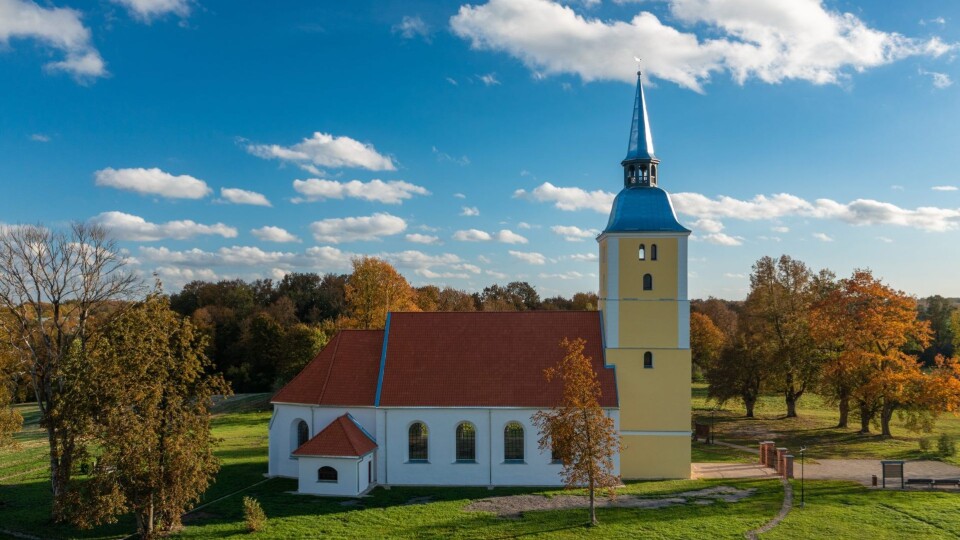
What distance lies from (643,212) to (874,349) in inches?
834

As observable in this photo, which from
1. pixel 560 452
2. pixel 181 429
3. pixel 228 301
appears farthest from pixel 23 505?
pixel 228 301

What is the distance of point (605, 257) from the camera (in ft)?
108

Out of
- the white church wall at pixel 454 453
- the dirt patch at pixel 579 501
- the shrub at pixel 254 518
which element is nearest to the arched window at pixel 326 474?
the white church wall at pixel 454 453

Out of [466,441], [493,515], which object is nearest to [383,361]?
[466,441]

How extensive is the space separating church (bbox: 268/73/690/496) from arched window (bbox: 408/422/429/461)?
0.05 m

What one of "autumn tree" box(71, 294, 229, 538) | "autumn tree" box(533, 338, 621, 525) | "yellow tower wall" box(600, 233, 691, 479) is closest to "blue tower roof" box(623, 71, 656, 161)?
"yellow tower wall" box(600, 233, 691, 479)

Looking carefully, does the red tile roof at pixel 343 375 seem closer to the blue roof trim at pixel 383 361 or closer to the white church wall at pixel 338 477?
the blue roof trim at pixel 383 361

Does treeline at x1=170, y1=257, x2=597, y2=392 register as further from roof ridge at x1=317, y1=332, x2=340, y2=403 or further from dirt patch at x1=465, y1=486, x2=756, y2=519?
dirt patch at x1=465, y1=486, x2=756, y2=519

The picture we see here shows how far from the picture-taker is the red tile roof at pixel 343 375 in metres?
30.5

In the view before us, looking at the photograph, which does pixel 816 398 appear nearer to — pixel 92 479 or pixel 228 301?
pixel 92 479

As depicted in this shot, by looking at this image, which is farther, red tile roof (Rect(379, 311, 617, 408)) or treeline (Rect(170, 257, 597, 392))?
treeline (Rect(170, 257, 597, 392))

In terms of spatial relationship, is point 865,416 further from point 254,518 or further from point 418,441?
point 254,518

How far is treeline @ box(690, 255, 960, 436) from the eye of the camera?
3869 centimetres

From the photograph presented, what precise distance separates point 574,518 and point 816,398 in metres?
52.0
